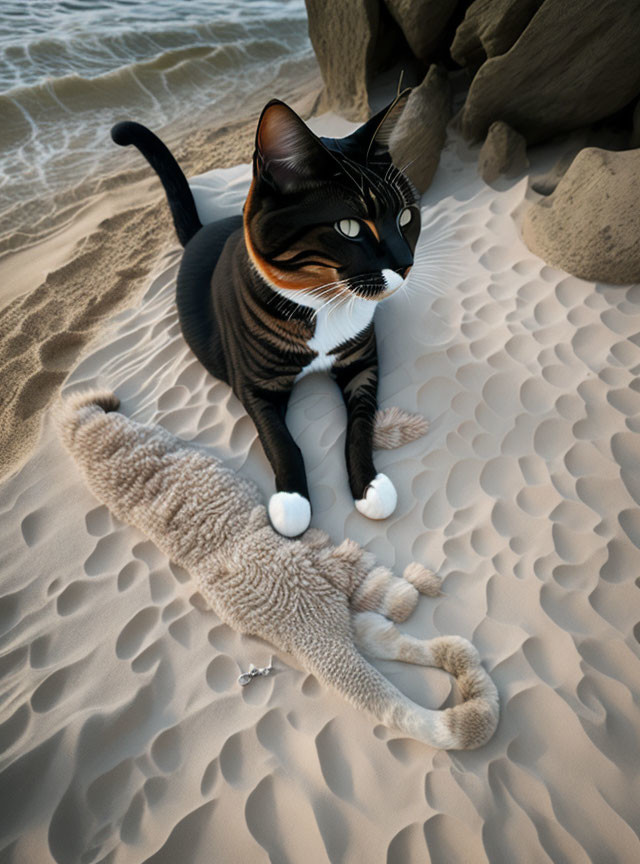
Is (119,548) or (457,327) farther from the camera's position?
(457,327)

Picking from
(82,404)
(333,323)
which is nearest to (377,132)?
(333,323)

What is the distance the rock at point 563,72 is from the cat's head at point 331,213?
5.91 ft

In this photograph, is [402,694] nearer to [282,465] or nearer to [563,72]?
[282,465]

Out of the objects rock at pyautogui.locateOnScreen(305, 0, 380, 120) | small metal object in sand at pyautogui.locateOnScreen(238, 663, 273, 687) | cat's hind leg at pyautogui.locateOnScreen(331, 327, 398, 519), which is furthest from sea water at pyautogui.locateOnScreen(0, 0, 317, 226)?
small metal object in sand at pyautogui.locateOnScreen(238, 663, 273, 687)

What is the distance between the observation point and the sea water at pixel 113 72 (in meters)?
4.63

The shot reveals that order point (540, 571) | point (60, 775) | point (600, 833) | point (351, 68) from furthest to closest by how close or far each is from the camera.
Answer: point (351, 68) < point (540, 571) < point (60, 775) < point (600, 833)

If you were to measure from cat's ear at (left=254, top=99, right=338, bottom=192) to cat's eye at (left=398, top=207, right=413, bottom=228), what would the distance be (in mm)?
310

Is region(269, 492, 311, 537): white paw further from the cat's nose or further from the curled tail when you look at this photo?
the cat's nose

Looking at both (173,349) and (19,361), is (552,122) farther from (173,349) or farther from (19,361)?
(19,361)

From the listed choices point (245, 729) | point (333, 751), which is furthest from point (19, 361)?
point (333, 751)

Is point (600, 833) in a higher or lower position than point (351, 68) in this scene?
lower

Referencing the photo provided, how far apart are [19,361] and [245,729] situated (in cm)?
228

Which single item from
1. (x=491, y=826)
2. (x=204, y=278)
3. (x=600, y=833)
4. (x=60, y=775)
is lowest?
(x=600, y=833)

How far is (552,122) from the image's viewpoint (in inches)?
123
